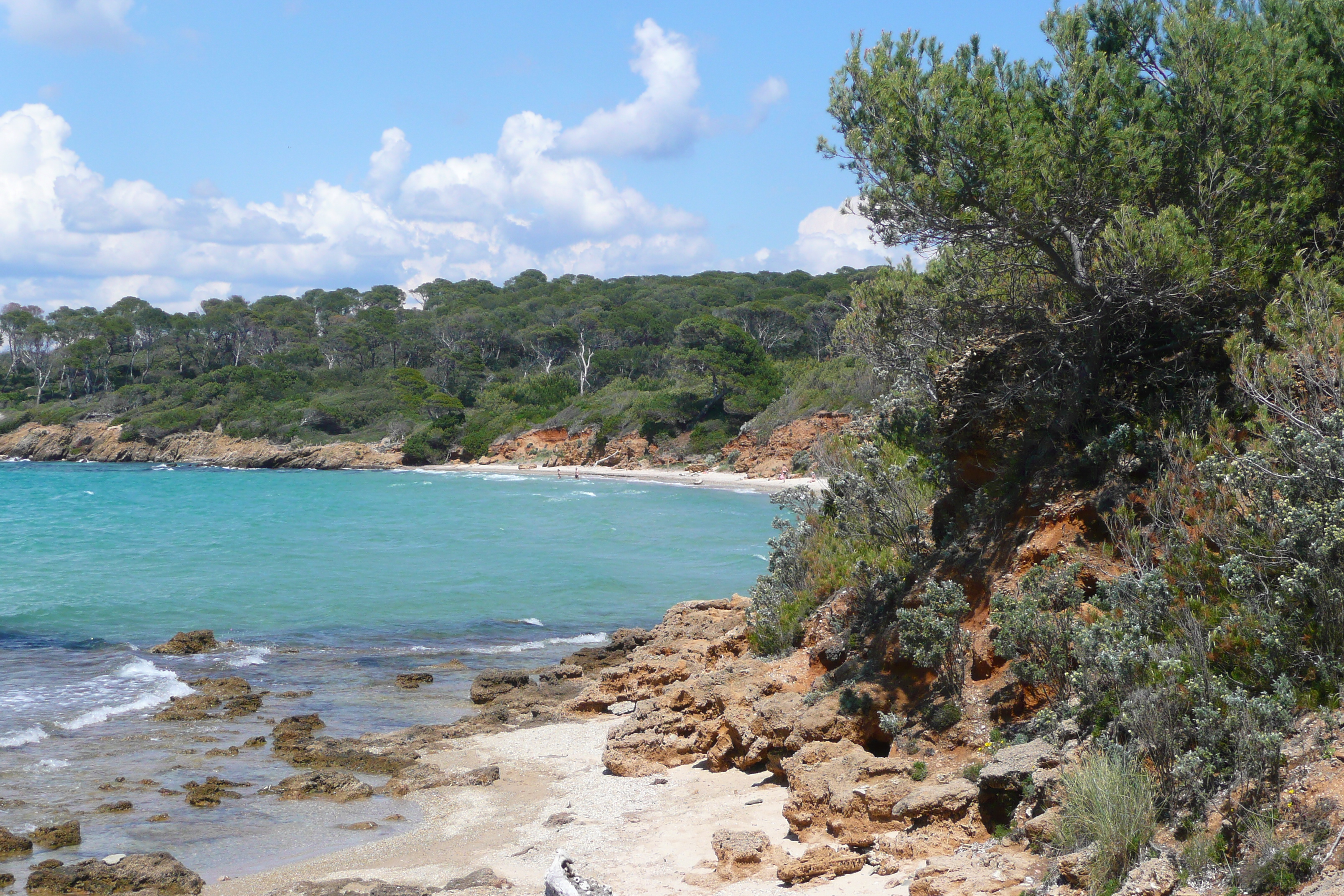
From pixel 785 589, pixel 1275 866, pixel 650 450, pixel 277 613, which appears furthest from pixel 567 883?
pixel 650 450

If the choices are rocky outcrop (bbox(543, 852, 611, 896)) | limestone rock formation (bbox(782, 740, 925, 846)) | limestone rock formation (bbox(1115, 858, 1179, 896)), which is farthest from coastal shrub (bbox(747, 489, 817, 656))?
limestone rock formation (bbox(1115, 858, 1179, 896))

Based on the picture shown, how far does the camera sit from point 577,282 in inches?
4134

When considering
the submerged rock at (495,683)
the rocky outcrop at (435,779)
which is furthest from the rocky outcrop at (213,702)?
the rocky outcrop at (435,779)

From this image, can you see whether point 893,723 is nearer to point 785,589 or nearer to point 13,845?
point 785,589

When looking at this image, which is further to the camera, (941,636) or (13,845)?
(13,845)

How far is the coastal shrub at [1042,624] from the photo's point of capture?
6.38m

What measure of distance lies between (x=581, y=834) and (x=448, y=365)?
67.3m

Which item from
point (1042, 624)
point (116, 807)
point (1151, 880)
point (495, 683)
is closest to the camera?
point (1151, 880)

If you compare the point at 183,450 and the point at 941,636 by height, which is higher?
the point at 941,636

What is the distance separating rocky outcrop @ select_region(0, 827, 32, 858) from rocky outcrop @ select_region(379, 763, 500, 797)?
8.81ft

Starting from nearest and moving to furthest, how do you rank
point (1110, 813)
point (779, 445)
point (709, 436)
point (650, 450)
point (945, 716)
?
1. point (1110, 813)
2. point (945, 716)
3. point (779, 445)
4. point (709, 436)
5. point (650, 450)

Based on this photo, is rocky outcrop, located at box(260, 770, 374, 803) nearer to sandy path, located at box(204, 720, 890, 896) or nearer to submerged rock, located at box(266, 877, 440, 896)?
sandy path, located at box(204, 720, 890, 896)

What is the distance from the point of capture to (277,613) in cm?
1833

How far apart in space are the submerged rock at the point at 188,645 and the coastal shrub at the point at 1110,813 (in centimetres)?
1339
